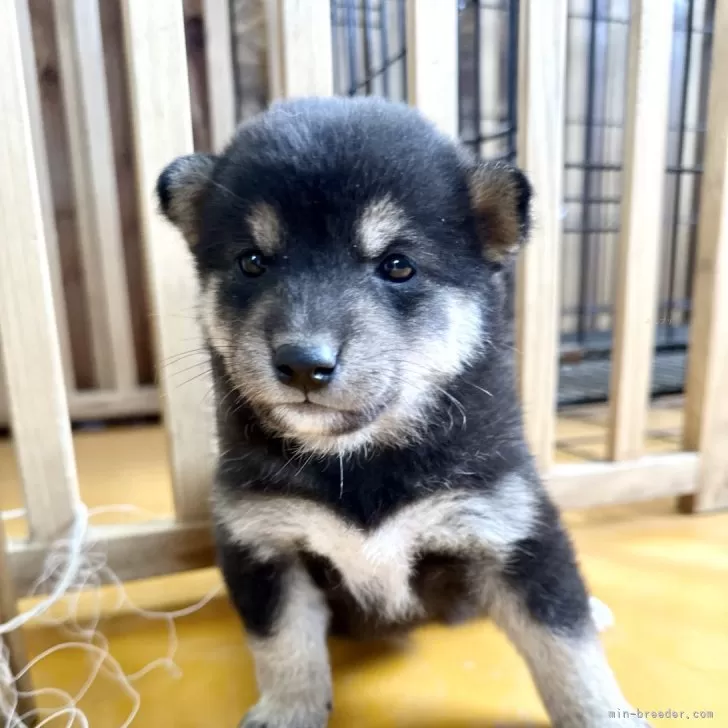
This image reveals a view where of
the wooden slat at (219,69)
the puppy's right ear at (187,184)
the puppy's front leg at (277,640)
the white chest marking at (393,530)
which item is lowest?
the puppy's front leg at (277,640)

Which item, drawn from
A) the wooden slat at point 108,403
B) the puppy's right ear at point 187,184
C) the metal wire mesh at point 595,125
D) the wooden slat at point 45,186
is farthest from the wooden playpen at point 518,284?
the wooden slat at point 108,403

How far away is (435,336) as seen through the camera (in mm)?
816

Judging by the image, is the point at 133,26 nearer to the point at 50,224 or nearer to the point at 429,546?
the point at 429,546

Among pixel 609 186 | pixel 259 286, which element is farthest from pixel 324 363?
pixel 609 186

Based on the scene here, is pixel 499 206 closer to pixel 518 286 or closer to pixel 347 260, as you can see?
pixel 347 260

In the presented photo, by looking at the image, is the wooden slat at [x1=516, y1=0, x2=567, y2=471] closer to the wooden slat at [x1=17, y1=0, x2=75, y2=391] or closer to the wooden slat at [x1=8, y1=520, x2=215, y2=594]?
the wooden slat at [x1=8, y1=520, x2=215, y2=594]

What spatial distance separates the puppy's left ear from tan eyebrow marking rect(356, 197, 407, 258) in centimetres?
13

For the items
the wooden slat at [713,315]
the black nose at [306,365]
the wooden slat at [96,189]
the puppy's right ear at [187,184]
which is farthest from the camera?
the wooden slat at [96,189]

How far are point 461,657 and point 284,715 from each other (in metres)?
0.31

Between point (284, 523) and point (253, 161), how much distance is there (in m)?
0.46

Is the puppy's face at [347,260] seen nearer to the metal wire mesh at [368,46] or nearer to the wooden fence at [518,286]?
the wooden fence at [518,286]

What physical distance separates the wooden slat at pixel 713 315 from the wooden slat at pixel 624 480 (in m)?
0.05

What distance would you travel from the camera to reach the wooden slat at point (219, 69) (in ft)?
6.67

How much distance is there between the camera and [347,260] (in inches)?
30.3
